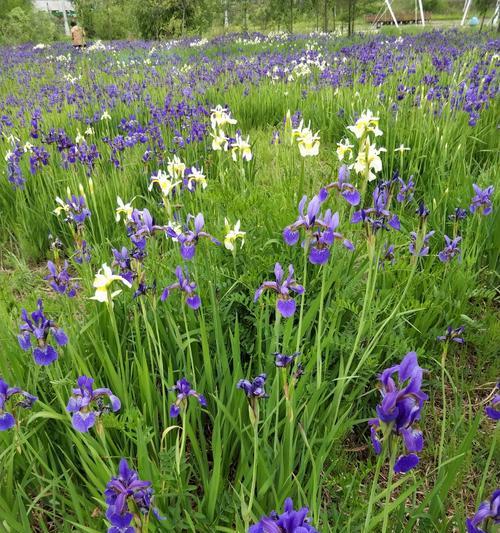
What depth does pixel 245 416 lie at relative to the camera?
5.12 feet

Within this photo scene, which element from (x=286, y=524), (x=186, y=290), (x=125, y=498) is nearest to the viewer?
(x=286, y=524)

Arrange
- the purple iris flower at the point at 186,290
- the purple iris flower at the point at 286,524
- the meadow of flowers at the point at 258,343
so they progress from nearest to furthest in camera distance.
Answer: the purple iris flower at the point at 286,524 → the meadow of flowers at the point at 258,343 → the purple iris flower at the point at 186,290

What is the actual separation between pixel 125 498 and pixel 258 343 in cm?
84

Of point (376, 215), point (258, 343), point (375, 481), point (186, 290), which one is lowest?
point (258, 343)

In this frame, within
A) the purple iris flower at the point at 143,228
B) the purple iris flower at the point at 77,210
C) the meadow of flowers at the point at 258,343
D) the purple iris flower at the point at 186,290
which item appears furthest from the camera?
the purple iris flower at the point at 77,210

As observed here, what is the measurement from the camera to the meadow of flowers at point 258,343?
1.22 m

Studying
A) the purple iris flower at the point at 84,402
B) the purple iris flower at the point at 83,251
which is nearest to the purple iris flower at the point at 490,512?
the purple iris flower at the point at 84,402

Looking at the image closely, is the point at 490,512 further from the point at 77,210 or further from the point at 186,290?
the point at 77,210

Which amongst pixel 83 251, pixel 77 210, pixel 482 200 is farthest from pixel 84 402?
pixel 482 200

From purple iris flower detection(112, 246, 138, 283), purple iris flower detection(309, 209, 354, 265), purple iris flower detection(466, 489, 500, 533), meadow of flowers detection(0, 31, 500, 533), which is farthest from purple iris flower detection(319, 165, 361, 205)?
purple iris flower detection(466, 489, 500, 533)

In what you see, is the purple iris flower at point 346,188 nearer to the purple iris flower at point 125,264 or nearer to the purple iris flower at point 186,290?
the purple iris flower at point 186,290

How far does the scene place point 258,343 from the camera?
1646mm

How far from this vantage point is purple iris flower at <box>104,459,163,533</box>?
2.80 feet

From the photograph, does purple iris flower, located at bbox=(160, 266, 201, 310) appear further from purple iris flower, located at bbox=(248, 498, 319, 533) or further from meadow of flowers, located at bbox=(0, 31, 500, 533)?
purple iris flower, located at bbox=(248, 498, 319, 533)
